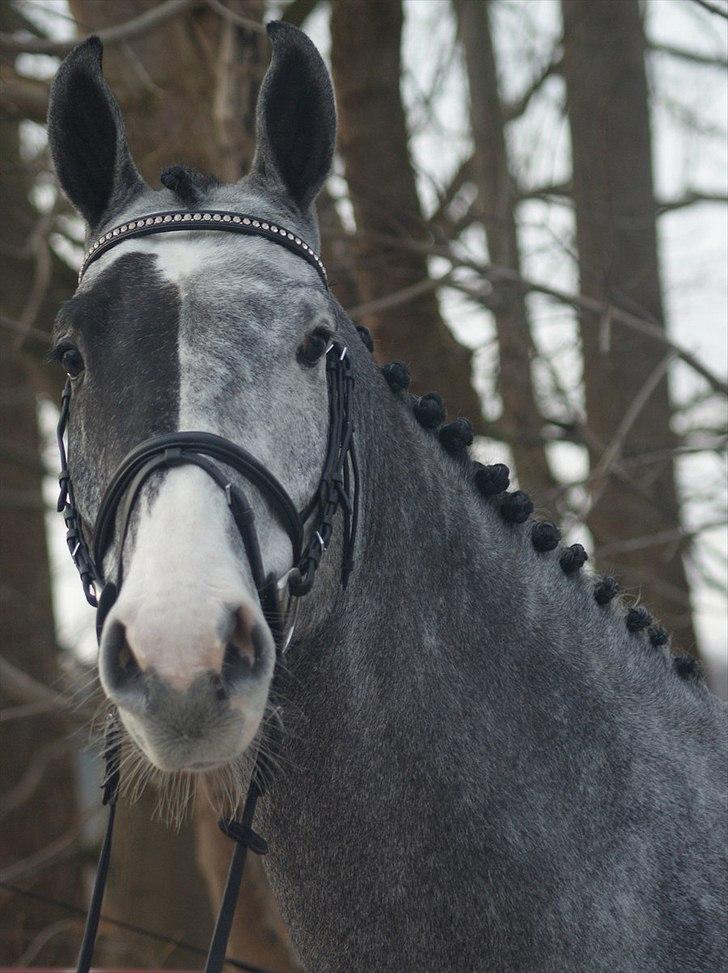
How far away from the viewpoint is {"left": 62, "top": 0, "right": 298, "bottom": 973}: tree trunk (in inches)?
230

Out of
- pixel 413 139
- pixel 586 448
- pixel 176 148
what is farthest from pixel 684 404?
pixel 176 148

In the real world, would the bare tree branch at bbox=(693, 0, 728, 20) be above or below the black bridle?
above

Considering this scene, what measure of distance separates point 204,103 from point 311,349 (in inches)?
177

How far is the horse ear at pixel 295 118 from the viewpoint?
277 centimetres

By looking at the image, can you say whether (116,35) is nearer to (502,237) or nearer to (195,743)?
(502,237)

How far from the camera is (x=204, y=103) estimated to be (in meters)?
6.53

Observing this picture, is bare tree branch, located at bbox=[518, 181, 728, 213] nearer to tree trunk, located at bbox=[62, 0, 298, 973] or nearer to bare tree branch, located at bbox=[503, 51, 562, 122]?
bare tree branch, located at bbox=[503, 51, 562, 122]

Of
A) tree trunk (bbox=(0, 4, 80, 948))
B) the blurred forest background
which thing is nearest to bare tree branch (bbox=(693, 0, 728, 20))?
the blurred forest background

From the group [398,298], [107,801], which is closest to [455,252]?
[398,298]

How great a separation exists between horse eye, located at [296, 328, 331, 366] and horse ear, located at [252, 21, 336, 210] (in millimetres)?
539

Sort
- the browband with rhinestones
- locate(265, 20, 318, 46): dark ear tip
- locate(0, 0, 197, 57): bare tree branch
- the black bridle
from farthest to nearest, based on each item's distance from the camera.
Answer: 1. locate(0, 0, 197, 57): bare tree branch
2. locate(265, 20, 318, 46): dark ear tip
3. the browband with rhinestones
4. the black bridle

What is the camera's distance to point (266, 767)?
258 centimetres

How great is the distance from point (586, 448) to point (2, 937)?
5397 mm

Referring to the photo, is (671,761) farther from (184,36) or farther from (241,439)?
(184,36)
